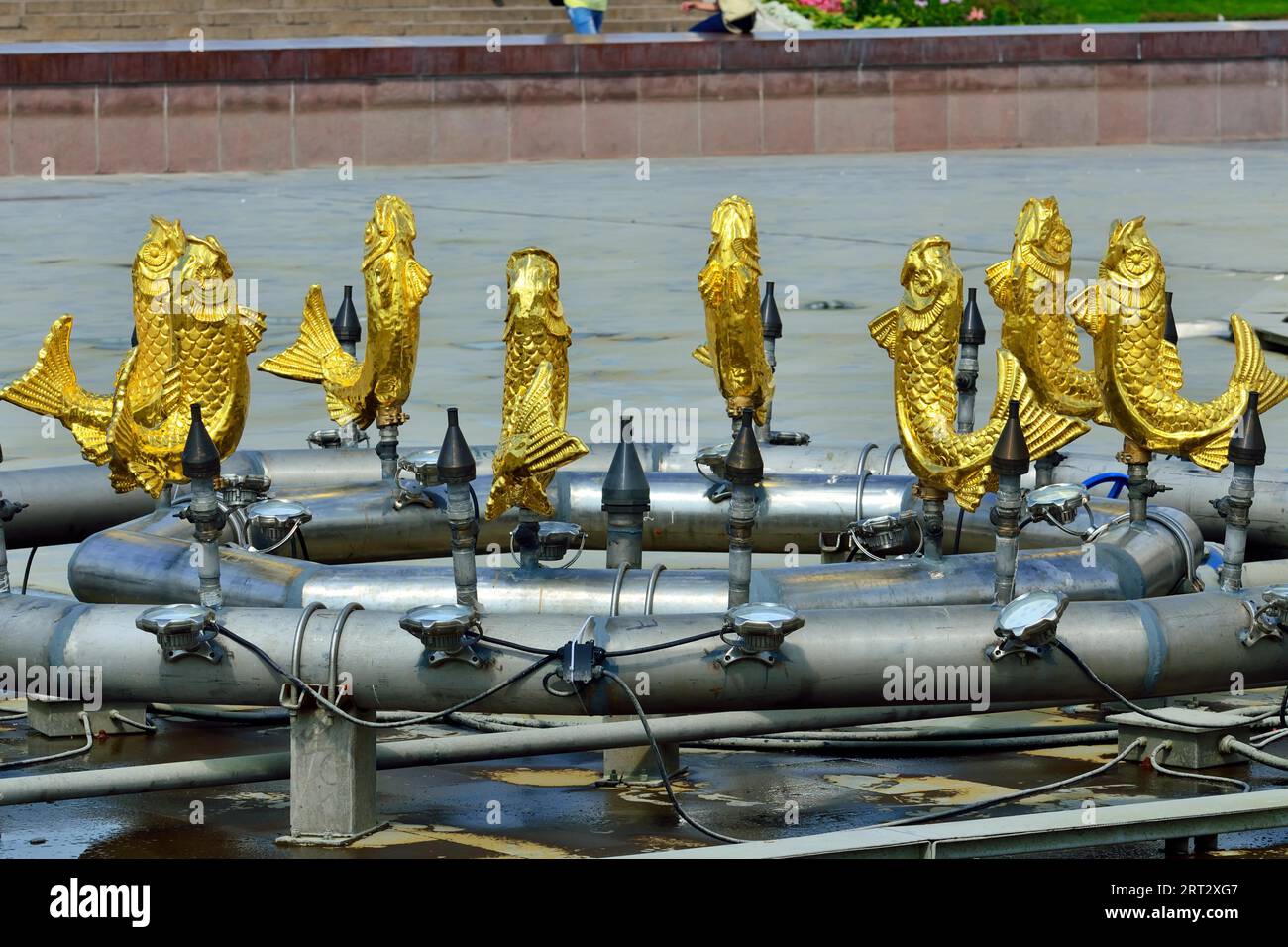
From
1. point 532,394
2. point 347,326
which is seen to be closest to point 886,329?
point 532,394

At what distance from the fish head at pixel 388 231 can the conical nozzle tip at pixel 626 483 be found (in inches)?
56.2

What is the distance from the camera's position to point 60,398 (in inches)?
352

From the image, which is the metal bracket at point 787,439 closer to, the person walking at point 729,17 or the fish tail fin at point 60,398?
the fish tail fin at point 60,398

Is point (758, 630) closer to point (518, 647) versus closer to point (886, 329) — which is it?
point (518, 647)

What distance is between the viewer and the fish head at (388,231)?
922cm

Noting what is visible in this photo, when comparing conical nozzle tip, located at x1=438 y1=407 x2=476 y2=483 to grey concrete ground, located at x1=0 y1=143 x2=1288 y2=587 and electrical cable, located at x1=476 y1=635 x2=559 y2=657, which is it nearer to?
electrical cable, located at x1=476 y1=635 x2=559 y2=657

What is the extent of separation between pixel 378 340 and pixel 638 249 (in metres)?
12.0

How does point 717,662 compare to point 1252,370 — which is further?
point 1252,370

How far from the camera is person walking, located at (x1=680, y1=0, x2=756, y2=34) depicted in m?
28.6

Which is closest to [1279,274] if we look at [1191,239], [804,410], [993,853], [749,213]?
[1191,239]

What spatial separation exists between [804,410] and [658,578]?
638 centimetres

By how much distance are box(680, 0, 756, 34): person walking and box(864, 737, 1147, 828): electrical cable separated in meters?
21.7

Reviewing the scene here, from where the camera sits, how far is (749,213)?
921 centimetres

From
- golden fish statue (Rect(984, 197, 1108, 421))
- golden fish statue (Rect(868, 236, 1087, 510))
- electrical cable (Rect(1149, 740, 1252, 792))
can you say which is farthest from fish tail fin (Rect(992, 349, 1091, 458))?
electrical cable (Rect(1149, 740, 1252, 792))
